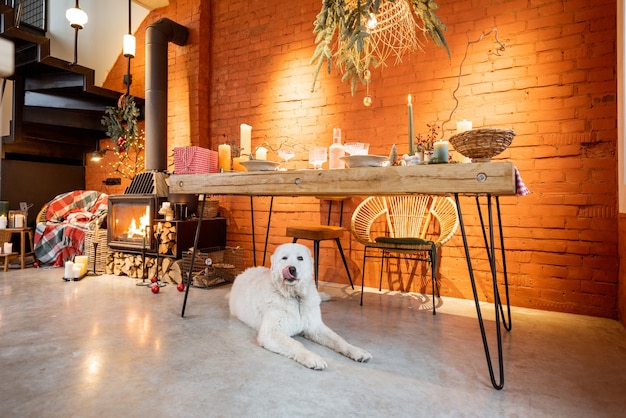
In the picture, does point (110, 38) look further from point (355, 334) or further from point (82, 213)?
point (355, 334)

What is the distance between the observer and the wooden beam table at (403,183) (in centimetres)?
144

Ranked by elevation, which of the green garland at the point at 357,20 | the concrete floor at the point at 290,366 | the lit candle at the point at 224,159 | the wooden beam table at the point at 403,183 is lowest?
the concrete floor at the point at 290,366

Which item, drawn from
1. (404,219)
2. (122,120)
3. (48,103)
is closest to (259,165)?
(404,219)

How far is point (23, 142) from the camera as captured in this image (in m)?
5.12

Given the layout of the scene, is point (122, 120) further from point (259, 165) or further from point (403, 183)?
point (403, 183)

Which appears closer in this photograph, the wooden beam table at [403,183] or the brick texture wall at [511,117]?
the wooden beam table at [403,183]

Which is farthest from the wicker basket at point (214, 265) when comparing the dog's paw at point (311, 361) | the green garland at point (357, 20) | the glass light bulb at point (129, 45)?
the glass light bulb at point (129, 45)

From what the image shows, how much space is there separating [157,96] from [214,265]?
2.13 m

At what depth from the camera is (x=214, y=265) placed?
11.6 feet

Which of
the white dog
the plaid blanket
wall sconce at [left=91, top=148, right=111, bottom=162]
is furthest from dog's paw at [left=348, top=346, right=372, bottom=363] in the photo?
wall sconce at [left=91, top=148, right=111, bottom=162]

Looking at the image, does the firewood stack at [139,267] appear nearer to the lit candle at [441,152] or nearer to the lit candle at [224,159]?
the lit candle at [224,159]

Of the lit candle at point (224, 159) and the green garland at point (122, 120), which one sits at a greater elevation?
the green garland at point (122, 120)

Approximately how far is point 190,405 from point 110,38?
232 inches

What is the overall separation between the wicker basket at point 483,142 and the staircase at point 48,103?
475 cm
